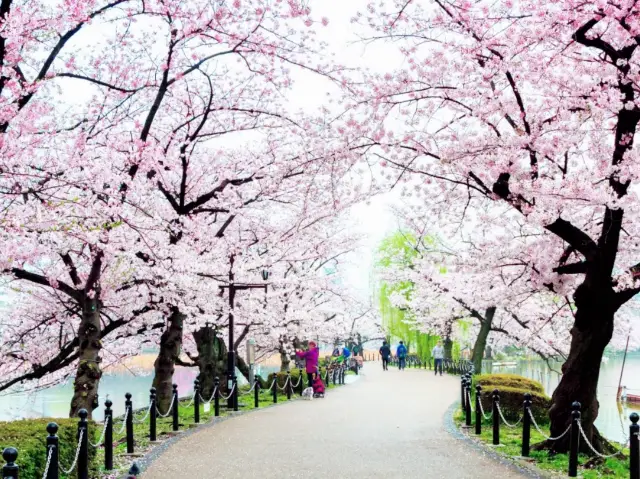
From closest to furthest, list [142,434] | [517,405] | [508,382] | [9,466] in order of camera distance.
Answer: [9,466] → [142,434] → [517,405] → [508,382]

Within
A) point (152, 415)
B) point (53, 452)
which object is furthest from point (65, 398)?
point (53, 452)

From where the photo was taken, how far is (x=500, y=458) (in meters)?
10.1

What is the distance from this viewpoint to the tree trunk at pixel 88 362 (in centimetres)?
1164

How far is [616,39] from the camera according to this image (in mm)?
9961

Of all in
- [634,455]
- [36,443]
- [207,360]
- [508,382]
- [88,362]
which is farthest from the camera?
[207,360]

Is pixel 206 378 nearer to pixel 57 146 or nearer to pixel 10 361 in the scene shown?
pixel 10 361

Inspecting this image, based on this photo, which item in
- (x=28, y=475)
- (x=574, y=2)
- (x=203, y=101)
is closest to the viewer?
(x=28, y=475)

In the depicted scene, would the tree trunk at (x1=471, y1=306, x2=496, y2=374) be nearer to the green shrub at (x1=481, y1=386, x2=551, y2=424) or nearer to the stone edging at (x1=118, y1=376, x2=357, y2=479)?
the stone edging at (x1=118, y1=376, x2=357, y2=479)

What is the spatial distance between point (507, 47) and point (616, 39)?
1.88 m

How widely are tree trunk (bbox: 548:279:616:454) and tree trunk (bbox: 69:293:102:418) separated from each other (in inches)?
311

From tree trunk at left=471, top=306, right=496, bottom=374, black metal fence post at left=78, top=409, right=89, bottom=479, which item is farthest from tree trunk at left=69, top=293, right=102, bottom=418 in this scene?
tree trunk at left=471, top=306, right=496, bottom=374

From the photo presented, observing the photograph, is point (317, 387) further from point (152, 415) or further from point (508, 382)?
point (152, 415)

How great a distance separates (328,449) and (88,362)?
460cm

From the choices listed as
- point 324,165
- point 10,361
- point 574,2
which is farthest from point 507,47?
point 10,361
